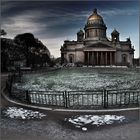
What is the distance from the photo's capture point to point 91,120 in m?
6.09

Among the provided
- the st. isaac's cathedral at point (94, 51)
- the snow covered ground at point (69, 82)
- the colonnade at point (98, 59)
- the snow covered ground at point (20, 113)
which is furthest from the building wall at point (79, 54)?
the snow covered ground at point (20, 113)

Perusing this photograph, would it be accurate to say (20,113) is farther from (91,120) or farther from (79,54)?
(79,54)

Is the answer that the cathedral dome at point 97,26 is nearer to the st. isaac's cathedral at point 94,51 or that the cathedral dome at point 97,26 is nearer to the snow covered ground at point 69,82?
the st. isaac's cathedral at point 94,51

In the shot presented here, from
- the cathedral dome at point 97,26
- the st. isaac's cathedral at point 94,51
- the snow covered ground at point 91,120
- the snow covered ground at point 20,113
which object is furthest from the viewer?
the st. isaac's cathedral at point 94,51

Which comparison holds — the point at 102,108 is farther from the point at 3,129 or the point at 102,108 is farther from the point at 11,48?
the point at 11,48

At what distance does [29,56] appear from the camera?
21.5 meters

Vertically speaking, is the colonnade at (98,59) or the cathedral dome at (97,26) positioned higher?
the cathedral dome at (97,26)

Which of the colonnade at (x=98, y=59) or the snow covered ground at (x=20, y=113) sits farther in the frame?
the colonnade at (x=98, y=59)

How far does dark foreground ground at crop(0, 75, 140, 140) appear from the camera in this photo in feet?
16.3

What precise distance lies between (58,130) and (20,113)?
1.90m

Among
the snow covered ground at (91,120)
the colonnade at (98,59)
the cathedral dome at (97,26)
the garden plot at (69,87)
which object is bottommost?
the snow covered ground at (91,120)

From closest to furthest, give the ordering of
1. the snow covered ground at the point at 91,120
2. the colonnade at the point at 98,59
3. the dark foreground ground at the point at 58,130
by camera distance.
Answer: the dark foreground ground at the point at 58,130 → the snow covered ground at the point at 91,120 → the colonnade at the point at 98,59

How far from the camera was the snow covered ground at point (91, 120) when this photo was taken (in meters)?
5.73

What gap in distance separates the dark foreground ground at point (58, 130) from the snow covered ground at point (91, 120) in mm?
182
